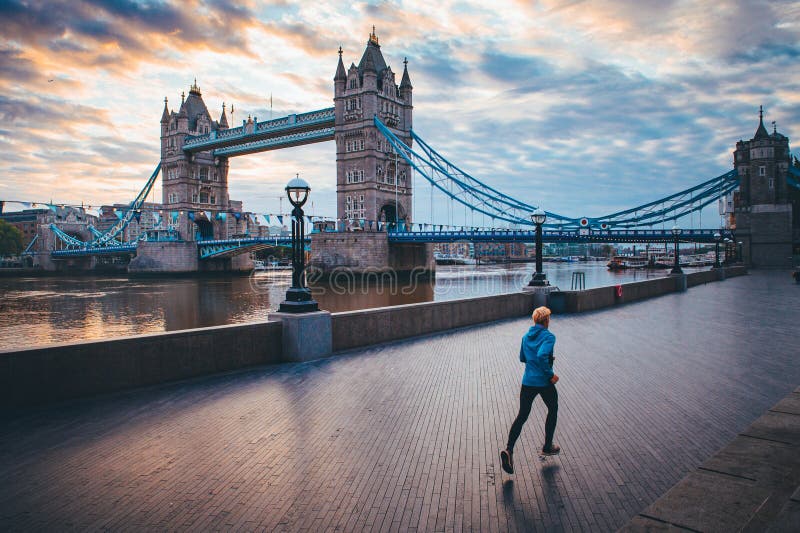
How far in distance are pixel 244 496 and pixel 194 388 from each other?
3.45 m

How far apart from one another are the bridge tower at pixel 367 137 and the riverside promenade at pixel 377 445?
55.5 metres

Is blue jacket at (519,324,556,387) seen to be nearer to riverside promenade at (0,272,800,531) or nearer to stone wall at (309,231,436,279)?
riverside promenade at (0,272,800,531)

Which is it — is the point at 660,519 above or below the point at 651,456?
above

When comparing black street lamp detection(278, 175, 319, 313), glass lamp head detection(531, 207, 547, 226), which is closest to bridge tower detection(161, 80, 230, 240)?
glass lamp head detection(531, 207, 547, 226)

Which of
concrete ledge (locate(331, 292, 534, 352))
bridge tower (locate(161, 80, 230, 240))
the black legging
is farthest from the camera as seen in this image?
bridge tower (locate(161, 80, 230, 240))

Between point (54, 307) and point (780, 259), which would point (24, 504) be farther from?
point (780, 259)

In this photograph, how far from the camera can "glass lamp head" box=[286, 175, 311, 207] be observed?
949 cm

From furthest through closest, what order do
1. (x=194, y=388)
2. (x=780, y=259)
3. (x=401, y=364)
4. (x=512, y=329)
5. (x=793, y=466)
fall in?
(x=780, y=259), (x=512, y=329), (x=401, y=364), (x=194, y=388), (x=793, y=466)

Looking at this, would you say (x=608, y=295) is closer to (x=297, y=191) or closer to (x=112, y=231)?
(x=297, y=191)

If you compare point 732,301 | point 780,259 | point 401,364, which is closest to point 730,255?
point 780,259

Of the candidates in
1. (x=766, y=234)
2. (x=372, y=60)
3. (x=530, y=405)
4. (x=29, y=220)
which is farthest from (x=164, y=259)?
(x=29, y=220)

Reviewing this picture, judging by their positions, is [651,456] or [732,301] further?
[732,301]

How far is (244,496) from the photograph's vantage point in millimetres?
3949

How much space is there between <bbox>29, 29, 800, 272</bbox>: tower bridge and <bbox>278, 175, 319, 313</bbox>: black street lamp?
138 ft
